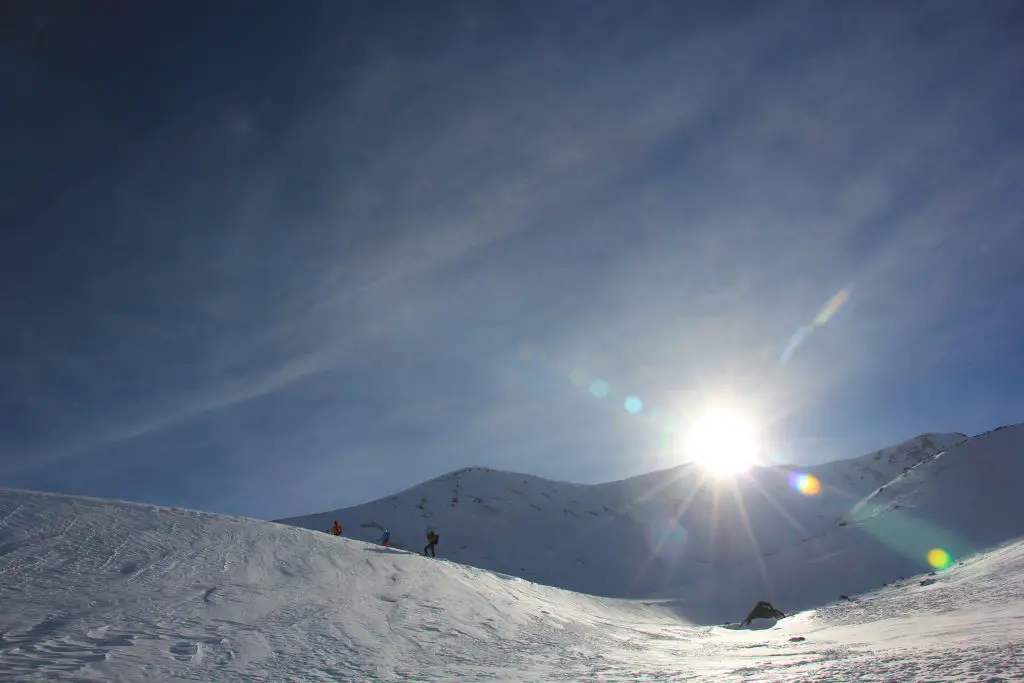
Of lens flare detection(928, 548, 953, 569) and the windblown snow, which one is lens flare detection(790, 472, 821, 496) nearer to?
the windblown snow

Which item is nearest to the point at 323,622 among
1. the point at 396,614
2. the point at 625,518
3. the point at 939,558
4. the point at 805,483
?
the point at 396,614

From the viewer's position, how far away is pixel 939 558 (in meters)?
42.2

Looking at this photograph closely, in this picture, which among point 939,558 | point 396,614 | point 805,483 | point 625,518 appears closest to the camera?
point 396,614

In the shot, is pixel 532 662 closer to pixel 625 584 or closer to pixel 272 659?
pixel 272 659

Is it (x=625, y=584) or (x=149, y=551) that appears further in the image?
(x=625, y=584)

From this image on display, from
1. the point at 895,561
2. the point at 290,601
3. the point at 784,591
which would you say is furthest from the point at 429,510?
the point at 290,601

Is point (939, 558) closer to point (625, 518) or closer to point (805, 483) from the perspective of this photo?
point (625, 518)

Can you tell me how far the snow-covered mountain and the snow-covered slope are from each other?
52.1 m

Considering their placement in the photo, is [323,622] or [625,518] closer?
[323,622]

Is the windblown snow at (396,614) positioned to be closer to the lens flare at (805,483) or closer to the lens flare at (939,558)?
the lens flare at (939,558)

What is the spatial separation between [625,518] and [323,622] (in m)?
87.8

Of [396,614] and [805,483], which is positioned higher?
[805,483]

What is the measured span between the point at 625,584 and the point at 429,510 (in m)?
33.6

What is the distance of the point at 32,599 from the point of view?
470 inches
